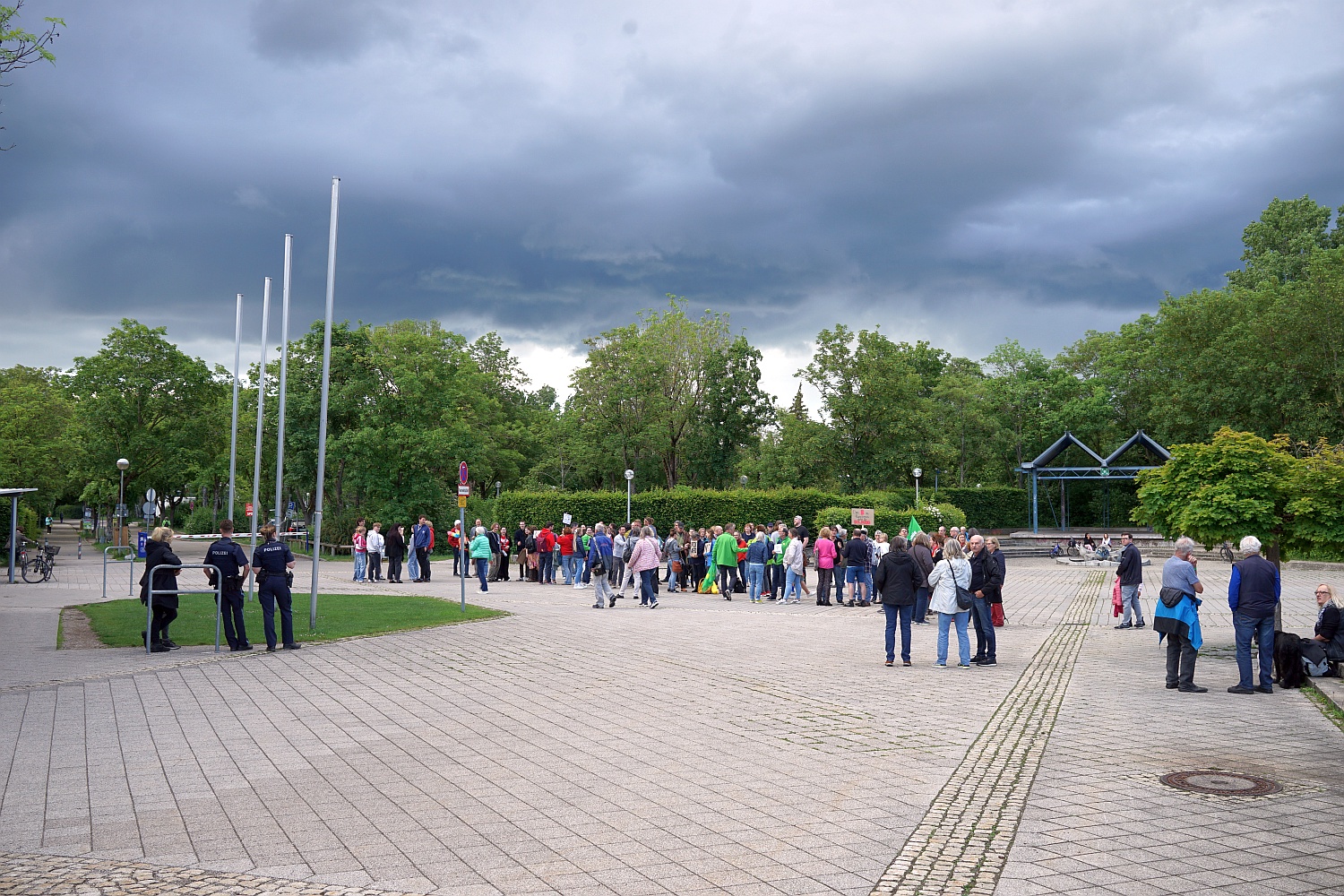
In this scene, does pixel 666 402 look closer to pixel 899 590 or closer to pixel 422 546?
pixel 422 546

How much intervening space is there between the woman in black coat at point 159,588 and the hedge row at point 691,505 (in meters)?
24.3

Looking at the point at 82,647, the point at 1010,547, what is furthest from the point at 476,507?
the point at 82,647

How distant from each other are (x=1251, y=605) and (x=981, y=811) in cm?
644

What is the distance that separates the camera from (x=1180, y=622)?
36.4 feet

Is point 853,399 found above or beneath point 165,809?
above

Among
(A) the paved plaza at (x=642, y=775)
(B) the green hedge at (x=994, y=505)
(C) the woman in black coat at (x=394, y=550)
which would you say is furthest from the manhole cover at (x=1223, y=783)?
(B) the green hedge at (x=994, y=505)

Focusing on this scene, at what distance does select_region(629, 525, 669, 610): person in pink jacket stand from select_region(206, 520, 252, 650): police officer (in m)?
9.02

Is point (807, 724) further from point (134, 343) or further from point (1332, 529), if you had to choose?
point (134, 343)

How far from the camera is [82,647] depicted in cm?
1381

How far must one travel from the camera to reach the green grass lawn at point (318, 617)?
1508 cm

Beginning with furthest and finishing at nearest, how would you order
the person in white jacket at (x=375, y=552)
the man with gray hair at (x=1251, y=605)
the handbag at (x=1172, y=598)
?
1. the person in white jacket at (x=375, y=552)
2. the handbag at (x=1172, y=598)
3. the man with gray hair at (x=1251, y=605)

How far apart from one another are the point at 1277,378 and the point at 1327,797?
4758cm

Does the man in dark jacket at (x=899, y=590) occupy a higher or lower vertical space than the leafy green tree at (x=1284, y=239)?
lower

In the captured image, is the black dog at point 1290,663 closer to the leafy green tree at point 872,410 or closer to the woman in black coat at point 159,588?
the woman in black coat at point 159,588
